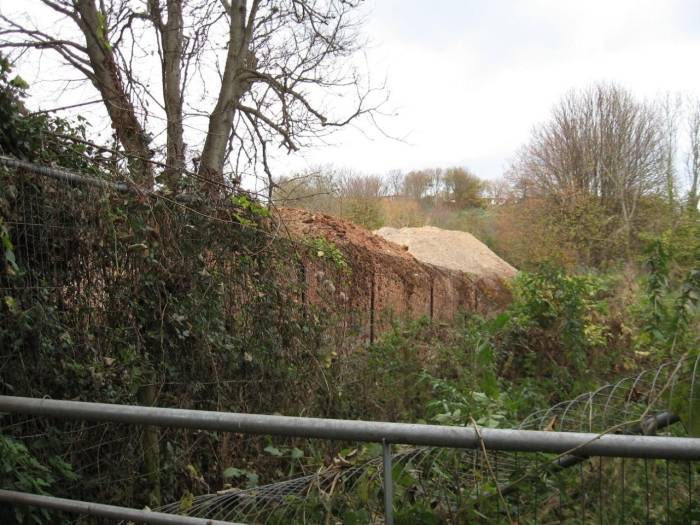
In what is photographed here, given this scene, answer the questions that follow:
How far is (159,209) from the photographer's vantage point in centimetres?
380

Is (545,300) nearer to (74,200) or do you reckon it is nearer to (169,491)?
(169,491)

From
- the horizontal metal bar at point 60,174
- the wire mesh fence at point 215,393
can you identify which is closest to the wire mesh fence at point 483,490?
the wire mesh fence at point 215,393

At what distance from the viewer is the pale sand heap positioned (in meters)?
18.1

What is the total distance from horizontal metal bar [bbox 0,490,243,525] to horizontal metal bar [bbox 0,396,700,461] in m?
0.31

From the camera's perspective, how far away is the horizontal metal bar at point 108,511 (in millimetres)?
1896

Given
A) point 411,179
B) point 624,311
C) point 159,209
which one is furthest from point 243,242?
point 411,179

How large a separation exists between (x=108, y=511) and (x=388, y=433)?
1.06 m

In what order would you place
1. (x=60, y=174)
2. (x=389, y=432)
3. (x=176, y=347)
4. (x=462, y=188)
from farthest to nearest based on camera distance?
(x=462, y=188), (x=176, y=347), (x=60, y=174), (x=389, y=432)

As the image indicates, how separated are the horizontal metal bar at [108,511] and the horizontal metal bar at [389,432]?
306mm

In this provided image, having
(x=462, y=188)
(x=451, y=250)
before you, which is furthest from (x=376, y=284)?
(x=462, y=188)

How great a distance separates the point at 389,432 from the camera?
1.65 meters

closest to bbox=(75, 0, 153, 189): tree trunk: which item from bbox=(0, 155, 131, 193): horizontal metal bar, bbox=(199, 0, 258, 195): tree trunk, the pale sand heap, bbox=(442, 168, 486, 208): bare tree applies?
bbox=(0, 155, 131, 193): horizontal metal bar

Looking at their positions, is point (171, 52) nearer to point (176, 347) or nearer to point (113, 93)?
point (113, 93)

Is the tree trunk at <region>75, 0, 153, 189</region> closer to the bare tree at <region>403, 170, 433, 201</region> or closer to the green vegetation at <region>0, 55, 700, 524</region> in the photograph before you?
the green vegetation at <region>0, 55, 700, 524</region>
